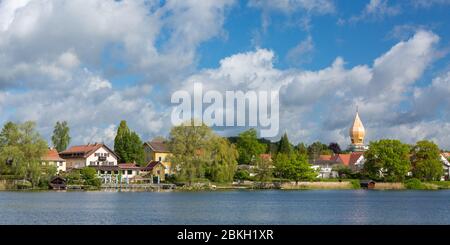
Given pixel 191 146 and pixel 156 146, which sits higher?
pixel 156 146

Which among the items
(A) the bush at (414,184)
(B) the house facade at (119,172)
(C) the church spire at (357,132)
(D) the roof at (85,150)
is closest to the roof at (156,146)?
(D) the roof at (85,150)

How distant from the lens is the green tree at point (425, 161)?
10044 centimetres

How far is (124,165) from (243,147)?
2975 cm

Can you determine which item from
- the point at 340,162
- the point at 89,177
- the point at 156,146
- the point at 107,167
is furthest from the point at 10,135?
the point at 340,162

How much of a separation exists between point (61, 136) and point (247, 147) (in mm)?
35829

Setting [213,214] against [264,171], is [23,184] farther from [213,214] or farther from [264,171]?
[213,214]

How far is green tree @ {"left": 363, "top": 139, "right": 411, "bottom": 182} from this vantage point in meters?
97.7

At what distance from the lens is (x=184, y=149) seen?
3179 inches

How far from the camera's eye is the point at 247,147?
124375 mm

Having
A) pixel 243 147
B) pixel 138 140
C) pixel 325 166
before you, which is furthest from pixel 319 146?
pixel 138 140

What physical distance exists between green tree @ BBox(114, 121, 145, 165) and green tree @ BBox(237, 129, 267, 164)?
20.2 meters

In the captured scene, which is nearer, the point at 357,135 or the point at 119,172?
the point at 119,172
